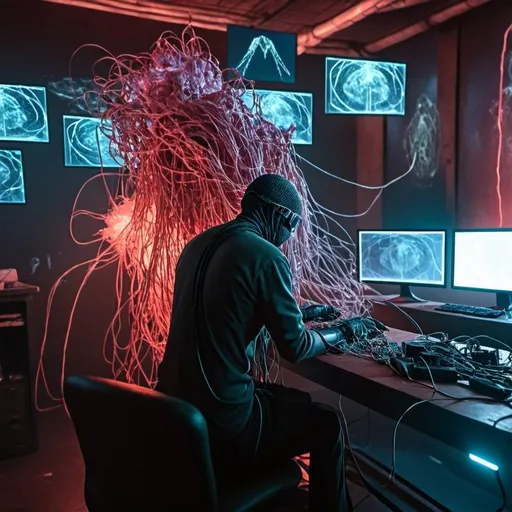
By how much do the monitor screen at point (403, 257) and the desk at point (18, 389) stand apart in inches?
72.0

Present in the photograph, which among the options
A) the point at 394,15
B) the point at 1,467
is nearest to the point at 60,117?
the point at 1,467

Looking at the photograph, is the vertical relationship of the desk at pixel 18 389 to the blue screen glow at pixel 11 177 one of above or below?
below

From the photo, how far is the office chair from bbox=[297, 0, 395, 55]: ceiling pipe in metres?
2.70

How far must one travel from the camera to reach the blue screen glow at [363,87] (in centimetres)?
281

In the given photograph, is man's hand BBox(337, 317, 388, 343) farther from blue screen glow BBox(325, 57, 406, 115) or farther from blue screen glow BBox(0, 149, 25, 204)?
blue screen glow BBox(0, 149, 25, 204)

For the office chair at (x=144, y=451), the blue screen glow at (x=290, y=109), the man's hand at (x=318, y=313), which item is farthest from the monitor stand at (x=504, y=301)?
the office chair at (x=144, y=451)

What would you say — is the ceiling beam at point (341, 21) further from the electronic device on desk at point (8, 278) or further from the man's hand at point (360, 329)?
the electronic device on desk at point (8, 278)

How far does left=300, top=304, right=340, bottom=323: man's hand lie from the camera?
199 cm

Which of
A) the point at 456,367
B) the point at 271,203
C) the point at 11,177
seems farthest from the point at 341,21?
the point at 456,367

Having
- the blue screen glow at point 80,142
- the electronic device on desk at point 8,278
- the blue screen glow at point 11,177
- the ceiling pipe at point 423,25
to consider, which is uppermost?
the ceiling pipe at point 423,25

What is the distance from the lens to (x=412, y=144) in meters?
3.47

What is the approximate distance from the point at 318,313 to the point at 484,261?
880 mm

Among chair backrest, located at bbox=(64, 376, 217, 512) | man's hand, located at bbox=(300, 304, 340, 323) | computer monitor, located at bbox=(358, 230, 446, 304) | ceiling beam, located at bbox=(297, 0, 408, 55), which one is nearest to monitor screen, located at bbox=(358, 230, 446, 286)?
computer monitor, located at bbox=(358, 230, 446, 304)

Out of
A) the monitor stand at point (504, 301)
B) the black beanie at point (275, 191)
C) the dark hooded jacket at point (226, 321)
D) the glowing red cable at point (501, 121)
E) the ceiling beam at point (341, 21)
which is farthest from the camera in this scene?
the ceiling beam at point (341, 21)
